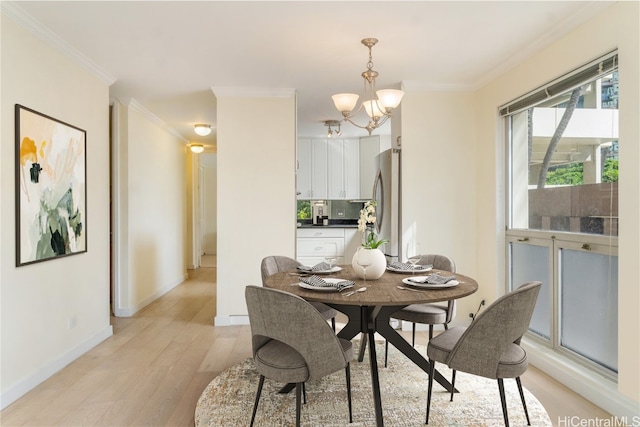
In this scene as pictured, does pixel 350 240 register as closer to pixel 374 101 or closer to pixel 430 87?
pixel 430 87

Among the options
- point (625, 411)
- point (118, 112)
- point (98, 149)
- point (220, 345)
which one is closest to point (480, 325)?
point (625, 411)

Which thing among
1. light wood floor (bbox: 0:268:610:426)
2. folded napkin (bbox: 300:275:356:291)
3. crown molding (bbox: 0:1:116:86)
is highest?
crown molding (bbox: 0:1:116:86)

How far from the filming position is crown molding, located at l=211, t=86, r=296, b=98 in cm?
414

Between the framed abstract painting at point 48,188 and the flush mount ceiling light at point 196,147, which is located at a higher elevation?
the flush mount ceiling light at point 196,147

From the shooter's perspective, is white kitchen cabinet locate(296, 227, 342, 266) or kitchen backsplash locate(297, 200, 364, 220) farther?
kitchen backsplash locate(297, 200, 364, 220)

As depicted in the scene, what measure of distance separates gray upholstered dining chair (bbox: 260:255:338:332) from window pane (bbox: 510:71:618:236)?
181cm

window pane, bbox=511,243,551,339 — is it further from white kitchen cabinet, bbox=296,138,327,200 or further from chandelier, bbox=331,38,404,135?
white kitchen cabinet, bbox=296,138,327,200

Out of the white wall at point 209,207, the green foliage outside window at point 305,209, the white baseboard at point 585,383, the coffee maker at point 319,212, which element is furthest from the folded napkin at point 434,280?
the white wall at point 209,207

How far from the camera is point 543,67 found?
3.03 m

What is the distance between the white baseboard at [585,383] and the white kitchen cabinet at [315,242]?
346 cm

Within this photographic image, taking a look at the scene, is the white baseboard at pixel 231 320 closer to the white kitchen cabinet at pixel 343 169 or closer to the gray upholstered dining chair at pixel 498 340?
the gray upholstered dining chair at pixel 498 340

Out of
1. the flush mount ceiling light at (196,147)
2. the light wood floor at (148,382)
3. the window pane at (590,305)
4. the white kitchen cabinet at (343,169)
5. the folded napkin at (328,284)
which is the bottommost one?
the light wood floor at (148,382)

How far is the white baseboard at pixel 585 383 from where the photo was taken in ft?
7.37

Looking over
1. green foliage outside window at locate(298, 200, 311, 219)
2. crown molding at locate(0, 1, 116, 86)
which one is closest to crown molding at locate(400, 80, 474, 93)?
crown molding at locate(0, 1, 116, 86)
